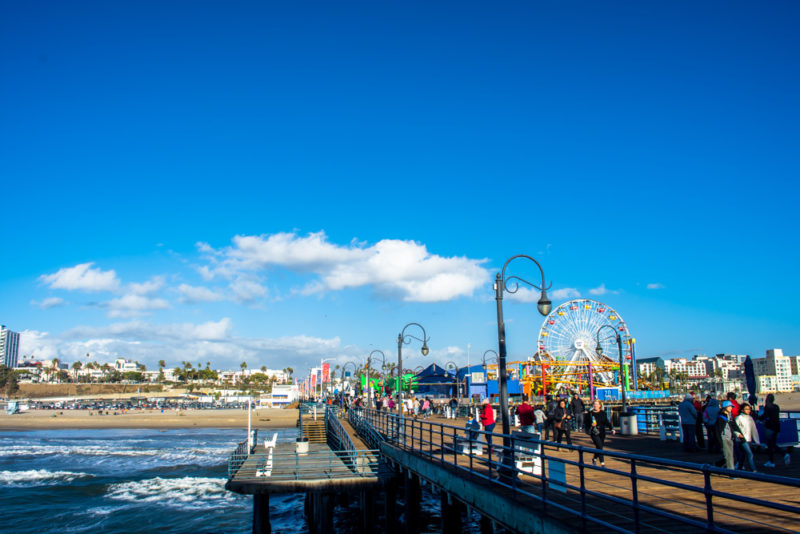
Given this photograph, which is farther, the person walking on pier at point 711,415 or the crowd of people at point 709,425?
the person walking on pier at point 711,415

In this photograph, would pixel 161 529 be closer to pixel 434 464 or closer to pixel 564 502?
pixel 434 464

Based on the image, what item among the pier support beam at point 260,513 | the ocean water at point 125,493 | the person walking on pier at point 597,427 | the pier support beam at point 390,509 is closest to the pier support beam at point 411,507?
the pier support beam at point 390,509

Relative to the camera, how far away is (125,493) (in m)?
35.2

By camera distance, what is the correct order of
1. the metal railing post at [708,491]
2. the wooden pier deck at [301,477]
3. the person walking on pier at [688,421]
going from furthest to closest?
the wooden pier deck at [301,477]
the person walking on pier at [688,421]
the metal railing post at [708,491]

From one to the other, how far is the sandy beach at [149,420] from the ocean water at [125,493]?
3736 centimetres

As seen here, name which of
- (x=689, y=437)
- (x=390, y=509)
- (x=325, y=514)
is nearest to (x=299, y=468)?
(x=325, y=514)

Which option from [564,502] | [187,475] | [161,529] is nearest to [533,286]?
[564,502]

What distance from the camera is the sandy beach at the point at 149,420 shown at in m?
97.2

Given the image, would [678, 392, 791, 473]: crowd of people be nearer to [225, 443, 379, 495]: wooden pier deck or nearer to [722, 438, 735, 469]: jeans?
[722, 438, 735, 469]: jeans

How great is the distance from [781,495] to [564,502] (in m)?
3.46

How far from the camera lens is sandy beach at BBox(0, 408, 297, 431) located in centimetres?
9725

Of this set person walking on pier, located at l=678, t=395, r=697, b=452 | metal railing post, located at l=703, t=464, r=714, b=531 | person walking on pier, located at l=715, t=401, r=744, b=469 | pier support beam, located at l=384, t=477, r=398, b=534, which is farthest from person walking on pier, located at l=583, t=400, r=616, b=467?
metal railing post, located at l=703, t=464, r=714, b=531

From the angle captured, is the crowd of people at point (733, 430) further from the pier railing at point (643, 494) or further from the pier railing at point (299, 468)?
the pier railing at point (299, 468)

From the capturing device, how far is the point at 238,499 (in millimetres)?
33719
